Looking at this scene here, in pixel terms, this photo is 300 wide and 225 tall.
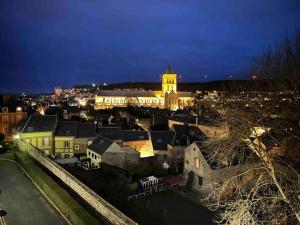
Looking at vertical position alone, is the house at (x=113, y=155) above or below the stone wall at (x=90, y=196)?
below

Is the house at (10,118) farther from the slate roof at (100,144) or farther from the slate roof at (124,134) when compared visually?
the slate roof at (100,144)

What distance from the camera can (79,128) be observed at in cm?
4375

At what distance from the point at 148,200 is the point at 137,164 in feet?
27.5

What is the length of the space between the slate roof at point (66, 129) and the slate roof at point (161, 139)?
9836 mm

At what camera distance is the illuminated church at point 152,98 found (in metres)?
116

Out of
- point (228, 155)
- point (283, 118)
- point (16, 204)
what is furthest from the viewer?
point (16, 204)

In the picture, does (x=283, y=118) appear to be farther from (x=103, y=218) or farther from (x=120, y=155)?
(x=120, y=155)

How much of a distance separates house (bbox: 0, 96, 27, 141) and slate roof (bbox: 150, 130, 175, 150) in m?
20.0

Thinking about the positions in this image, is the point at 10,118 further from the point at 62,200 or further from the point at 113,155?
the point at 62,200

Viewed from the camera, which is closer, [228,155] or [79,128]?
[228,155]

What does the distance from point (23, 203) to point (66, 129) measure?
78.1ft

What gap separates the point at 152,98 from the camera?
121312 mm

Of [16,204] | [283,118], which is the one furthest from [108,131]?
[283,118]

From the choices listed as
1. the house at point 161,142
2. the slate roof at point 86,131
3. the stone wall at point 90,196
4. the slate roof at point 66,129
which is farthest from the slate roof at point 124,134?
the stone wall at point 90,196
